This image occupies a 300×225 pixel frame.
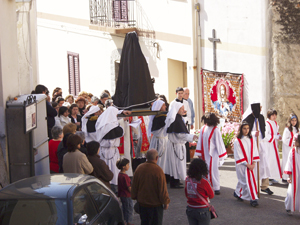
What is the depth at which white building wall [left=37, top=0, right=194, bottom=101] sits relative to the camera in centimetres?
1582

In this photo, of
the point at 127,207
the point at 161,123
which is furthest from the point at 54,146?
the point at 161,123

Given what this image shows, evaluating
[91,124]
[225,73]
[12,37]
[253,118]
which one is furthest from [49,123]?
[225,73]

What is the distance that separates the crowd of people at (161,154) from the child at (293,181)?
0.05ft

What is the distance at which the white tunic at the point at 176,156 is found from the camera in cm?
962

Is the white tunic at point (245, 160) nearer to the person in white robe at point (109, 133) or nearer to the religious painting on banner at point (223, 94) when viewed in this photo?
the person in white robe at point (109, 133)

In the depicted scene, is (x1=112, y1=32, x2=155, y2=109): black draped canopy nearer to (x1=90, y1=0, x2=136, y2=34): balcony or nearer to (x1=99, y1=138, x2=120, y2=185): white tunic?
(x1=99, y1=138, x2=120, y2=185): white tunic

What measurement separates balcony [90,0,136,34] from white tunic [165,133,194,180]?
28.8ft

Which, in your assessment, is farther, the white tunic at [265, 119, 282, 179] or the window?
the window

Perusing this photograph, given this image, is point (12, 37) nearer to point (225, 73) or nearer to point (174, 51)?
point (225, 73)

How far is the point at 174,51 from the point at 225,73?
2706mm

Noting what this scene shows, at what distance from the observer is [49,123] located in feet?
31.6

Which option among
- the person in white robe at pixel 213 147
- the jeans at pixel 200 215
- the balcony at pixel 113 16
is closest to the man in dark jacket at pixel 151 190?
the jeans at pixel 200 215

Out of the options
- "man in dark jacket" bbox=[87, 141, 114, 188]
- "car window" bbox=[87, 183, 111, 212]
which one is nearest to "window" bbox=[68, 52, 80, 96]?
"man in dark jacket" bbox=[87, 141, 114, 188]

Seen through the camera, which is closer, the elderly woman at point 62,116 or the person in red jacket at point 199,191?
the person in red jacket at point 199,191
